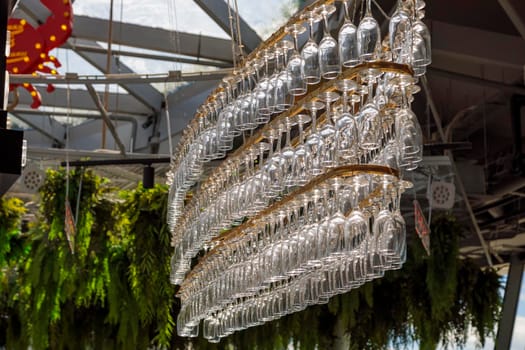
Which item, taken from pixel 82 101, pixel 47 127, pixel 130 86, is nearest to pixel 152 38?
pixel 130 86

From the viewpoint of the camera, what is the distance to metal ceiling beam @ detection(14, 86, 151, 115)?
13188 mm

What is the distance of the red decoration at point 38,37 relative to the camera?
338 inches

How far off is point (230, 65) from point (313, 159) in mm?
7688

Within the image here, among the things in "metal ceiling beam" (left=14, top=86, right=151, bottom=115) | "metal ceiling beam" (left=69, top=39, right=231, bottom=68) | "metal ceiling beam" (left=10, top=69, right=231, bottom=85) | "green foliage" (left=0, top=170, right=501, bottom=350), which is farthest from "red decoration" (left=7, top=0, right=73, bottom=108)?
"metal ceiling beam" (left=14, top=86, right=151, bottom=115)

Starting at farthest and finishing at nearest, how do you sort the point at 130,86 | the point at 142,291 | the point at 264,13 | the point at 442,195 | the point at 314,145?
the point at 130,86 < the point at 264,13 < the point at 442,195 < the point at 142,291 < the point at 314,145

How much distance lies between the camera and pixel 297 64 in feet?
12.9

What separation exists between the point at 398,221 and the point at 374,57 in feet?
2.01

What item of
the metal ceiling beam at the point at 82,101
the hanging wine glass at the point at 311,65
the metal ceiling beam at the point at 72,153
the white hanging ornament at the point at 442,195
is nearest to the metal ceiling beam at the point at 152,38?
the metal ceiling beam at the point at 72,153

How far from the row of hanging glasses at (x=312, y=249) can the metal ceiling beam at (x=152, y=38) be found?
19.5 ft

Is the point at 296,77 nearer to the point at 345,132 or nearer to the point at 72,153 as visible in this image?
the point at 345,132

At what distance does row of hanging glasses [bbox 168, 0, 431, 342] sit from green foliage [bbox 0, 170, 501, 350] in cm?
413

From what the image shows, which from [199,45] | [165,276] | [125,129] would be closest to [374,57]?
[165,276]

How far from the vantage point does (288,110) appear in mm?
4203

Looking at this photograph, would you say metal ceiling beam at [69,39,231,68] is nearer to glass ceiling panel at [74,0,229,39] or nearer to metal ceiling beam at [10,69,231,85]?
glass ceiling panel at [74,0,229,39]
